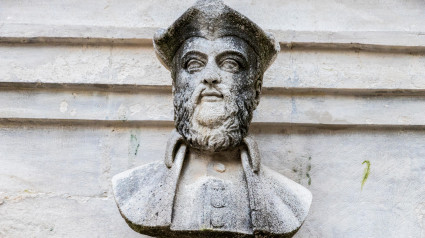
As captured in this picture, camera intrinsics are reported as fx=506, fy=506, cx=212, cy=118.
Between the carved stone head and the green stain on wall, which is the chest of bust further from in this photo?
the green stain on wall

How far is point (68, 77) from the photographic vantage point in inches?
107

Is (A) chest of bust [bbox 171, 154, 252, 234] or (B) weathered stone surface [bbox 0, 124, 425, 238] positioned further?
(B) weathered stone surface [bbox 0, 124, 425, 238]

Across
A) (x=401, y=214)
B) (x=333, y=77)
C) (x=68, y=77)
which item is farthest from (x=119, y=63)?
(x=401, y=214)

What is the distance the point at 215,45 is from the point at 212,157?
18.3 inches

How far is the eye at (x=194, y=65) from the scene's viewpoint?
6.79ft

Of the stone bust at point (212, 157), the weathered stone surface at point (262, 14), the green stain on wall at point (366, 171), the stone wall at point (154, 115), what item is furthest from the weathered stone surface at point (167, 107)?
the stone bust at point (212, 157)

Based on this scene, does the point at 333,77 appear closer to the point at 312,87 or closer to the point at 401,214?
the point at 312,87

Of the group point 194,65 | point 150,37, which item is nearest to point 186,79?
point 194,65

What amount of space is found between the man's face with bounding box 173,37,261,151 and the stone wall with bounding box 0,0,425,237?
0.59m

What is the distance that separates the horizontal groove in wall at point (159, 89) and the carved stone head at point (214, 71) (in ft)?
1.96

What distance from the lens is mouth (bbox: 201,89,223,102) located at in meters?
2.00

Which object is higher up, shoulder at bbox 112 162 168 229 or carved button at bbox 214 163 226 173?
carved button at bbox 214 163 226 173

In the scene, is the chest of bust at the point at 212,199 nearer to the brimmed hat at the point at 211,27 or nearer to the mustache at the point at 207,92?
the mustache at the point at 207,92

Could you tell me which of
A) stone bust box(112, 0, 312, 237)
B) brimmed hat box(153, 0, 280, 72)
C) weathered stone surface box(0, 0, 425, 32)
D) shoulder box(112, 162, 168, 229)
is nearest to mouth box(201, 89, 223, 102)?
stone bust box(112, 0, 312, 237)
